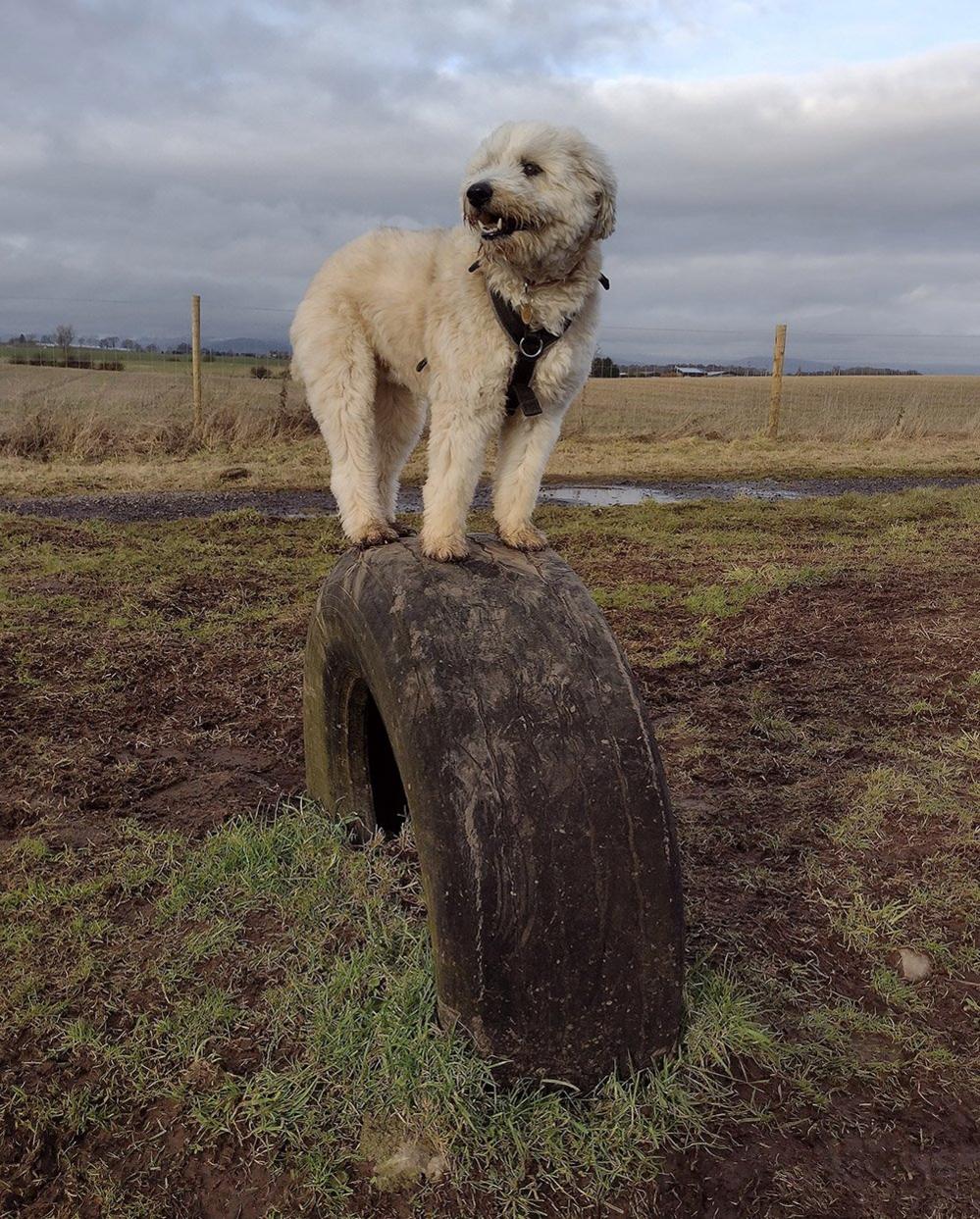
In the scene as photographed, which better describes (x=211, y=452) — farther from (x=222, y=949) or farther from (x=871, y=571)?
(x=222, y=949)

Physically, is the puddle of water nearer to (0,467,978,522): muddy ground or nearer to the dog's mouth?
(0,467,978,522): muddy ground

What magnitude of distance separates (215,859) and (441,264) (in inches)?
105

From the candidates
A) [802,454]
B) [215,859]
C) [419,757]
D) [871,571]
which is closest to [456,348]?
[419,757]

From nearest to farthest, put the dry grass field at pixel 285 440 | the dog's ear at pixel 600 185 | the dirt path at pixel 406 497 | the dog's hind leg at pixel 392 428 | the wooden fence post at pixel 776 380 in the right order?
the dog's ear at pixel 600 185
the dog's hind leg at pixel 392 428
the dirt path at pixel 406 497
the dry grass field at pixel 285 440
the wooden fence post at pixel 776 380

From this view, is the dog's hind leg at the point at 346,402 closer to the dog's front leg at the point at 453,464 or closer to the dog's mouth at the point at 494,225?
the dog's front leg at the point at 453,464

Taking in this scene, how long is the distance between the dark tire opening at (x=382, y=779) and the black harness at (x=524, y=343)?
143 centimetres

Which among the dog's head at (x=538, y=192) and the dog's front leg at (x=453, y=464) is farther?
the dog's front leg at (x=453, y=464)

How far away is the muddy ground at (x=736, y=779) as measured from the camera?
2.58 meters

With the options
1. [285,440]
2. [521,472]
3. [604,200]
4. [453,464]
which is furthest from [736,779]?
[285,440]

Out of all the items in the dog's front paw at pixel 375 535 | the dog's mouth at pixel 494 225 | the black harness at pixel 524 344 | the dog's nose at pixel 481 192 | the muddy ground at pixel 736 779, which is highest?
the dog's nose at pixel 481 192

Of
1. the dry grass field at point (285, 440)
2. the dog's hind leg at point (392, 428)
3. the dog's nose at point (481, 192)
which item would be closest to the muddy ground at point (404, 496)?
the dry grass field at point (285, 440)

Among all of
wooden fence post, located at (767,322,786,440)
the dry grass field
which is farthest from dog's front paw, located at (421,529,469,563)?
wooden fence post, located at (767,322,786,440)

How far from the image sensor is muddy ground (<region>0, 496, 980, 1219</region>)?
8.46ft

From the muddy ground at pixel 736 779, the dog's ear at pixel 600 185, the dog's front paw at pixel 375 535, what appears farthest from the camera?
the dog's front paw at pixel 375 535
